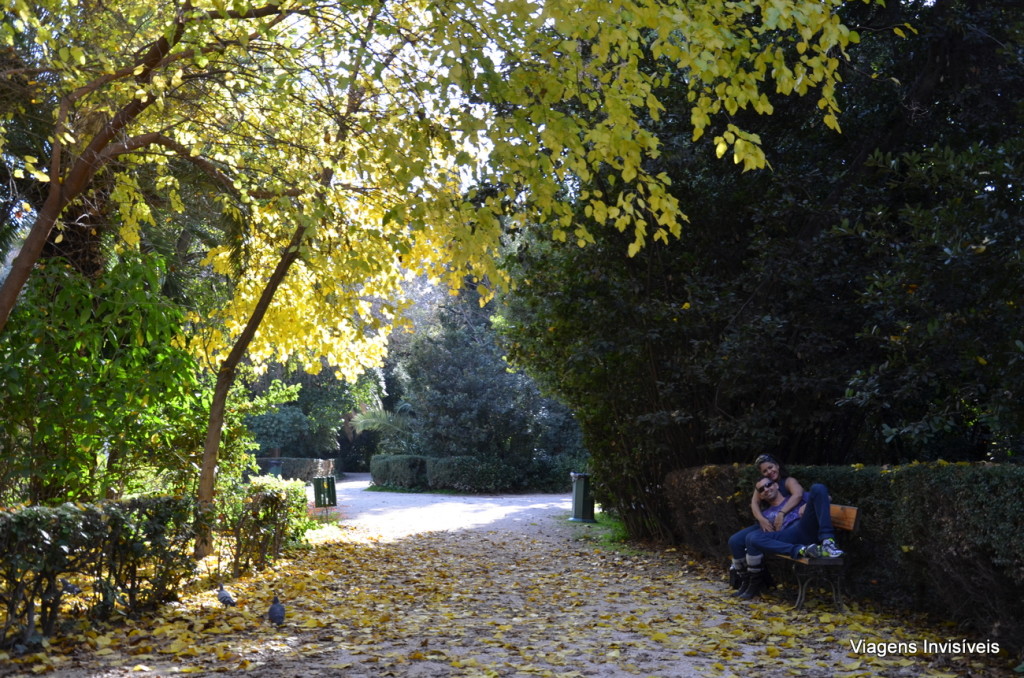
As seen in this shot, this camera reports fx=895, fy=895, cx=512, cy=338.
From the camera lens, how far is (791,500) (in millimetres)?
7676

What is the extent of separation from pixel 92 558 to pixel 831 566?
18.4 feet

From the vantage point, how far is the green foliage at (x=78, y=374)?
24.7 ft

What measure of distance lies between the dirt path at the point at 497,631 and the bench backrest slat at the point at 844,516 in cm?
68

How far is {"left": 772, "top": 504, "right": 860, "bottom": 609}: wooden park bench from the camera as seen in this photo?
696cm

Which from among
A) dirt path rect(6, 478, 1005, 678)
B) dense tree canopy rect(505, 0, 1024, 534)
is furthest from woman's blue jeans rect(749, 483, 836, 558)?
dense tree canopy rect(505, 0, 1024, 534)

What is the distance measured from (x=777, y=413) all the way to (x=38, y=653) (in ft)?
22.9

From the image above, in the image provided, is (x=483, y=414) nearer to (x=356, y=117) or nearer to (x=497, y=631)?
(x=356, y=117)

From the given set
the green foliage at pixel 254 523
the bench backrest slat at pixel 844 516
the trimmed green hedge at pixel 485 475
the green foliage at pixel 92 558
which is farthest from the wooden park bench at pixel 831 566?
the trimmed green hedge at pixel 485 475

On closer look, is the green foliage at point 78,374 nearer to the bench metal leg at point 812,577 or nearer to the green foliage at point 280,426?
the bench metal leg at point 812,577

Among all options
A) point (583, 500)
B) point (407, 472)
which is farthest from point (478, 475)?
point (583, 500)

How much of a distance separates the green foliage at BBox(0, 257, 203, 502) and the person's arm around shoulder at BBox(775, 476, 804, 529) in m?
5.55

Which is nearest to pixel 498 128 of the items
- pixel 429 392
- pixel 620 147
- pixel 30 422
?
pixel 620 147

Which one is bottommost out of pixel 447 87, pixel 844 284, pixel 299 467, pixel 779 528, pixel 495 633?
pixel 495 633

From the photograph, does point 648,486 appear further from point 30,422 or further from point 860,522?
point 30,422
